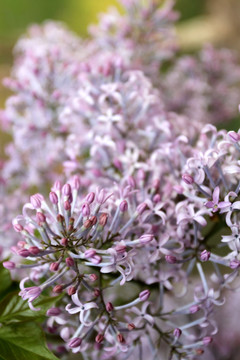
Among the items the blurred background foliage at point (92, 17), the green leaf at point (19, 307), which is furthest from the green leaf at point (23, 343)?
the blurred background foliage at point (92, 17)

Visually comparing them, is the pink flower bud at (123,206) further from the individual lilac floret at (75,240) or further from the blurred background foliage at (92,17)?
the blurred background foliage at (92,17)

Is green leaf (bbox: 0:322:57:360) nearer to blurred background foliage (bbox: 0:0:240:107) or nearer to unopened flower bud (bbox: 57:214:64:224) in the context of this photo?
unopened flower bud (bbox: 57:214:64:224)

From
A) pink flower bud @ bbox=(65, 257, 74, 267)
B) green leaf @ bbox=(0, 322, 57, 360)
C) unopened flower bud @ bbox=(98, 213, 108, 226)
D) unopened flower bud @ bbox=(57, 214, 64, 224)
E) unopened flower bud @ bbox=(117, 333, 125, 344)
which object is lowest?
unopened flower bud @ bbox=(117, 333, 125, 344)

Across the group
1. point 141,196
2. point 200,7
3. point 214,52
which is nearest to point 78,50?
point 214,52

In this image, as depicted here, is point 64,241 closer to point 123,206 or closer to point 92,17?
point 123,206

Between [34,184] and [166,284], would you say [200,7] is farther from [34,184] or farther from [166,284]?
[166,284]

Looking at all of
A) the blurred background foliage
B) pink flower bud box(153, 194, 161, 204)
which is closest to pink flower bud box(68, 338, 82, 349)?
pink flower bud box(153, 194, 161, 204)

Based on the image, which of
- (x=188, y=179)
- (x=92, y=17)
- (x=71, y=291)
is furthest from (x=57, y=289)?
(x=92, y=17)
